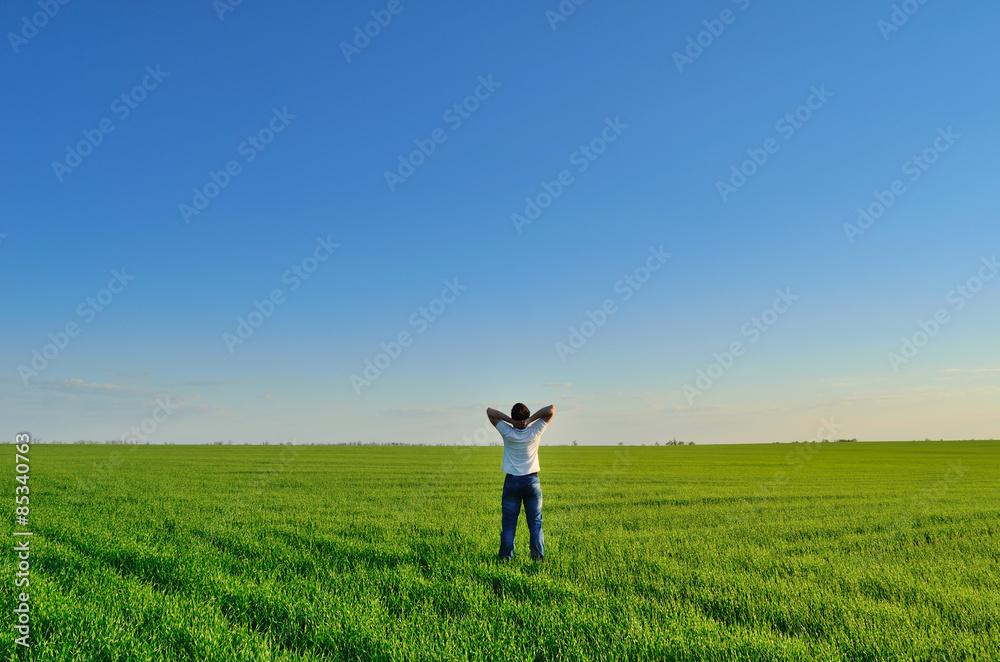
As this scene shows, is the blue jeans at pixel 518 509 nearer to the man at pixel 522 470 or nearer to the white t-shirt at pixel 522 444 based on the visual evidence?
the man at pixel 522 470

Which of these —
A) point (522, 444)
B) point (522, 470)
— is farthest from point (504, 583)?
point (522, 444)

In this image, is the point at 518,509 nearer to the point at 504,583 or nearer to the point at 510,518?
the point at 510,518

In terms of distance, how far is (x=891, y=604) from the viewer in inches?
284

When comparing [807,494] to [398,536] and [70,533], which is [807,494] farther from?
[70,533]

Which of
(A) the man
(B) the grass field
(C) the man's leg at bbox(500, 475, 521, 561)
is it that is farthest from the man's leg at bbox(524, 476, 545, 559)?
(B) the grass field

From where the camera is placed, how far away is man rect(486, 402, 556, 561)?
9367 millimetres

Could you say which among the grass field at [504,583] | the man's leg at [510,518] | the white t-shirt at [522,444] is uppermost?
the white t-shirt at [522,444]

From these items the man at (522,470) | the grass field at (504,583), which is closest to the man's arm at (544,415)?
the man at (522,470)

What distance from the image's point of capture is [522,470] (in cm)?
940

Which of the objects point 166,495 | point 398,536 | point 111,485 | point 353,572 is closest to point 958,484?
point 398,536

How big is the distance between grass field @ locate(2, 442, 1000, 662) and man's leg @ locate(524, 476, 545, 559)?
0.27m

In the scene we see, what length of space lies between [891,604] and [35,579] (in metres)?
10.8

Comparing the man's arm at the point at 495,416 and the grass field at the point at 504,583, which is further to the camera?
the man's arm at the point at 495,416

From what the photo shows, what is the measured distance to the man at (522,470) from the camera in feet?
30.7
